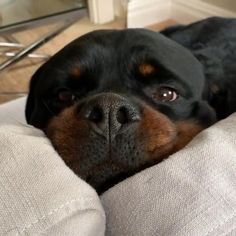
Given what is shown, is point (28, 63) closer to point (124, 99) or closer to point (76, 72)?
point (76, 72)

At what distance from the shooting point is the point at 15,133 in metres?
0.76

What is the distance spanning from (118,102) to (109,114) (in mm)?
28

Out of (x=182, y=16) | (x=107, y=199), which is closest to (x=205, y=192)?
(x=107, y=199)

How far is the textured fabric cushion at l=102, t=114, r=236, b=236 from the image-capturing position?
1.95 ft

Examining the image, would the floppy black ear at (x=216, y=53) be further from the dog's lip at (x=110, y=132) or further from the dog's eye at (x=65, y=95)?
the dog's lip at (x=110, y=132)

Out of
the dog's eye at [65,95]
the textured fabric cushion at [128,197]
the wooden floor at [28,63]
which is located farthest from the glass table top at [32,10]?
the textured fabric cushion at [128,197]

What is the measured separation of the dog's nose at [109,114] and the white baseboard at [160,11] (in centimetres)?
248

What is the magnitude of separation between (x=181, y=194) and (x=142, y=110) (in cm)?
29

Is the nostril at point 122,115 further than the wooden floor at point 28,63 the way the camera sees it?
No

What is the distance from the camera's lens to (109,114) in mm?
792

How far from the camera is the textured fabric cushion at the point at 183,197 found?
60cm

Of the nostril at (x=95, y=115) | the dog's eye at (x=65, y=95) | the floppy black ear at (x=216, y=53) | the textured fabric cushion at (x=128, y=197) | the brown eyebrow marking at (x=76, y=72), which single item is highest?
the textured fabric cushion at (x=128, y=197)

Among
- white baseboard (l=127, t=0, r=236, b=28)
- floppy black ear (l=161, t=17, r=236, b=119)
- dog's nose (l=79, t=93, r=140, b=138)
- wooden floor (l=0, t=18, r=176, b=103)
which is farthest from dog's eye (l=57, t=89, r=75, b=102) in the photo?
white baseboard (l=127, t=0, r=236, b=28)

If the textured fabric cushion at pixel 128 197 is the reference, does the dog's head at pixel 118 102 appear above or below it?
below
